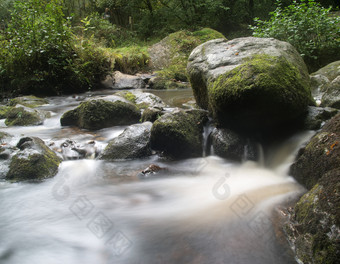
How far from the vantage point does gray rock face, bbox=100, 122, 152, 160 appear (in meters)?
4.56

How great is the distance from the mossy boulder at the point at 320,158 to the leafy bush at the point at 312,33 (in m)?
5.20

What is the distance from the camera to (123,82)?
10.8 metres

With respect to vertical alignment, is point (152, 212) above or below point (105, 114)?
below

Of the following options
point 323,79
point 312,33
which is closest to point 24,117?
point 323,79

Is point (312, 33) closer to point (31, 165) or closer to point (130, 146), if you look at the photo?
point (130, 146)

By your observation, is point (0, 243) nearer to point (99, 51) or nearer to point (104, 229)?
point (104, 229)

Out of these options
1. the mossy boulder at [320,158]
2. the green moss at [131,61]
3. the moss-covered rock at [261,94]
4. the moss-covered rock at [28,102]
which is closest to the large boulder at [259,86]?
the moss-covered rock at [261,94]

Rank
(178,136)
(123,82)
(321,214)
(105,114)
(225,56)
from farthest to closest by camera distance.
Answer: (123,82) < (105,114) < (225,56) < (178,136) < (321,214)

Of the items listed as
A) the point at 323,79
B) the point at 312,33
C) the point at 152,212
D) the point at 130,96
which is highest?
the point at 312,33

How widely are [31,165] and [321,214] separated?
11.7 feet

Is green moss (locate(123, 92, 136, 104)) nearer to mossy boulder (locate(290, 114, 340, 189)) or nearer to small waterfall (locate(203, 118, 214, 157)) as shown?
small waterfall (locate(203, 118, 214, 157))

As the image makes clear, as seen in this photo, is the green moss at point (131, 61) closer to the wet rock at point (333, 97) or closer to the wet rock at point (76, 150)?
the wet rock at point (76, 150)

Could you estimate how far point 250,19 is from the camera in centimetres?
1834

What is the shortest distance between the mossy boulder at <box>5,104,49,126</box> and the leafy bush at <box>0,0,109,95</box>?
3.05 meters
